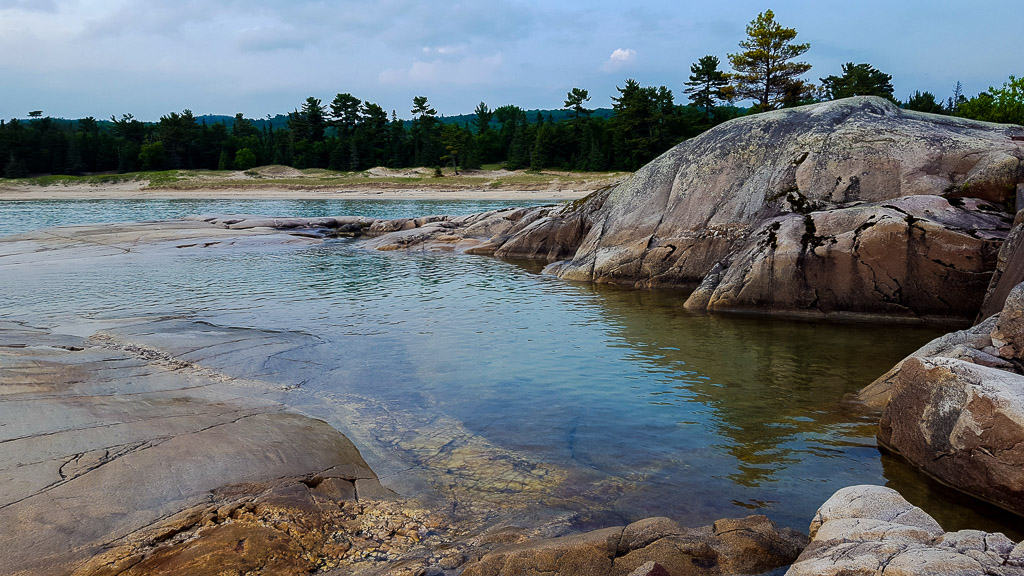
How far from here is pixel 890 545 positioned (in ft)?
9.59

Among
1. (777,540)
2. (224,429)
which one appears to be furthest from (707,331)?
(224,429)

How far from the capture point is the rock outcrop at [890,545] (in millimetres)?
2660

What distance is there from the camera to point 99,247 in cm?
1991

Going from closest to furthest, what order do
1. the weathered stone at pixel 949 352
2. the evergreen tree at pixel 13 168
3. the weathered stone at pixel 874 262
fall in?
the weathered stone at pixel 949 352 < the weathered stone at pixel 874 262 < the evergreen tree at pixel 13 168

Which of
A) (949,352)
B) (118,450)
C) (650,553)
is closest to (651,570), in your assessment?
(650,553)

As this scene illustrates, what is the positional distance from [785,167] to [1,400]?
12.3 m

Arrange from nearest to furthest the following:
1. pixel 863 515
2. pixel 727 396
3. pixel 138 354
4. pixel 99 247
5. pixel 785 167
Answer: pixel 863 515 < pixel 727 396 < pixel 138 354 < pixel 785 167 < pixel 99 247

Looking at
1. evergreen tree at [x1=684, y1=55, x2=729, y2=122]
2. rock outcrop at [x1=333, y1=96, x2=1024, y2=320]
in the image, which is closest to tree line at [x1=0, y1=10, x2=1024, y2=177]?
evergreen tree at [x1=684, y1=55, x2=729, y2=122]

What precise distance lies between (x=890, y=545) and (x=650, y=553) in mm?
1137

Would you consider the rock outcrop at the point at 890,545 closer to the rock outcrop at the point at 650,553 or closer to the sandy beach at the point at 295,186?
the rock outcrop at the point at 650,553

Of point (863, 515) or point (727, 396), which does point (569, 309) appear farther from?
point (863, 515)

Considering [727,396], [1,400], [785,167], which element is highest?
[785,167]

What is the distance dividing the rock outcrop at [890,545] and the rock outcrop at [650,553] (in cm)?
25

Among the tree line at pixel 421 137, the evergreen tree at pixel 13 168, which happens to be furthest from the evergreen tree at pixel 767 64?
the evergreen tree at pixel 13 168
